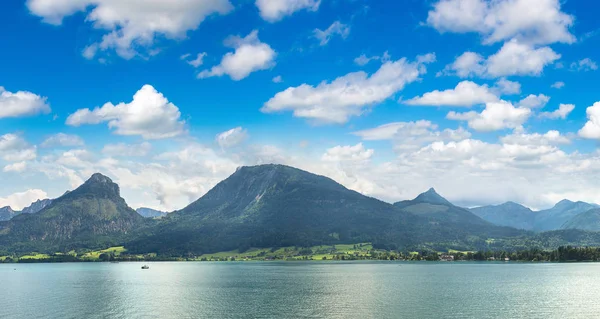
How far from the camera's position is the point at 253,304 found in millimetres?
127625

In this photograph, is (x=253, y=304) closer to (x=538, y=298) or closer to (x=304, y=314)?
(x=304, y=314)

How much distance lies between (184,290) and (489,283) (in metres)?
107

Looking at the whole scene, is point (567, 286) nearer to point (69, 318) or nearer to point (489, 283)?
point (489, 283)

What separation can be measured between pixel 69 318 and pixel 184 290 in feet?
207

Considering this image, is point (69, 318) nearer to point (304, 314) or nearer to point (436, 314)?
point (304, 314)

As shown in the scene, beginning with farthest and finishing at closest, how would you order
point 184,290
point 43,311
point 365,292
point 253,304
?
point 184,290
point 365,292
point 253,304
point 43,311

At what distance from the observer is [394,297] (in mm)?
135750

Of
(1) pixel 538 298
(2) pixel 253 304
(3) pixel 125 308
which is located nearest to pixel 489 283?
(1) pixel 538 298

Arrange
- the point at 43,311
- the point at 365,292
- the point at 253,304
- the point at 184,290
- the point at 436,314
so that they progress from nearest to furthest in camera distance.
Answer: the point at 436,314
the point at 43,311
the point at 253,304
the point at 365,292
the point at 184,290

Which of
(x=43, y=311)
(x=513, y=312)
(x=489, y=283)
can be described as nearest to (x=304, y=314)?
(x=513, y=312)

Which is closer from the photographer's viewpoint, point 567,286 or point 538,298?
point 538,298

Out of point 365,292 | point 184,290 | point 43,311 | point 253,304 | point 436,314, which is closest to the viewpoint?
point 436,314

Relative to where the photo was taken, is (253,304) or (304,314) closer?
(304,314)

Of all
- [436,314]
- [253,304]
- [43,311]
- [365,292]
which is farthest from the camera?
[365,292]
